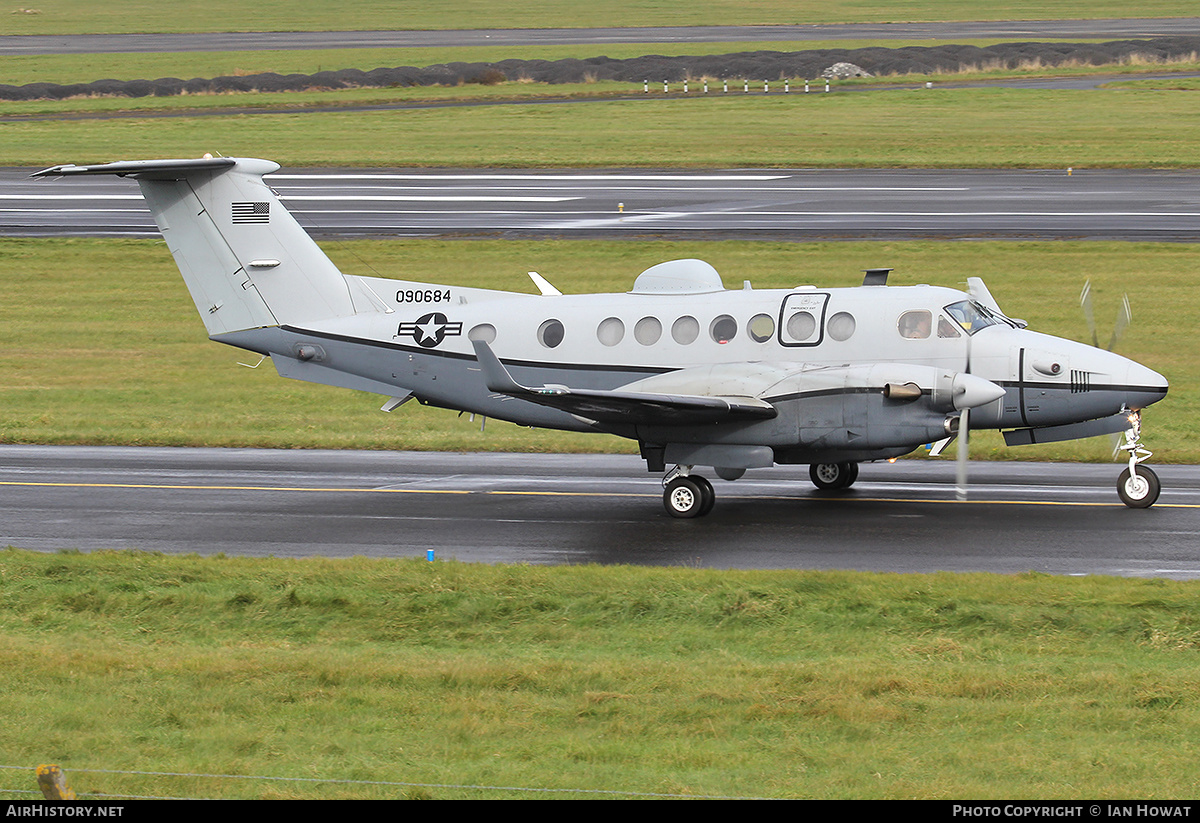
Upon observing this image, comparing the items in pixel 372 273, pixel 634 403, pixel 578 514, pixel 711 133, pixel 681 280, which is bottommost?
pixel 578 514

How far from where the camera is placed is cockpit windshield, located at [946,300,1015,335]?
20203 millimetres

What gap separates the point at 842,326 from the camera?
2047 centimetres

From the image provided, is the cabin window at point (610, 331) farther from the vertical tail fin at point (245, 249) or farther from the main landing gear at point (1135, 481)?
the main landing gear at point (1135, 481)

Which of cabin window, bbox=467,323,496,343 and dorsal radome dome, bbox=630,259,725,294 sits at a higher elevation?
dorsal radome dome, bbox=630,259,725,294

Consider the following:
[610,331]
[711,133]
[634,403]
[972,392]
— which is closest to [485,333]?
[610,331]

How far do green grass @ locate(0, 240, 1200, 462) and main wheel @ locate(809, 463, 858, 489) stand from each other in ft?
12.6

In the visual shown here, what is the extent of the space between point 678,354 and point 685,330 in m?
0.39

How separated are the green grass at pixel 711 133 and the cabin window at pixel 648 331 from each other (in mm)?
37672

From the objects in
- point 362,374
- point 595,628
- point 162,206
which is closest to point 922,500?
point 595,628

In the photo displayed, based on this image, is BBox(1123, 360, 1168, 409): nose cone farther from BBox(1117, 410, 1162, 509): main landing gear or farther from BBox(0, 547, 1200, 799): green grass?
BBox(0, 547, 1200, 799): green grass

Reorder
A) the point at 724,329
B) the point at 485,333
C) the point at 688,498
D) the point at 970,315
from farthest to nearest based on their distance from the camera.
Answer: the point at 485,333 < the point at 724,329 < the point at 688,498 < the point at 970,315

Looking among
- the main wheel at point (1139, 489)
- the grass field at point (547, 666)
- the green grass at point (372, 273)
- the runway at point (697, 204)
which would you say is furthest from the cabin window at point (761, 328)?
the runway at point (697, 204)

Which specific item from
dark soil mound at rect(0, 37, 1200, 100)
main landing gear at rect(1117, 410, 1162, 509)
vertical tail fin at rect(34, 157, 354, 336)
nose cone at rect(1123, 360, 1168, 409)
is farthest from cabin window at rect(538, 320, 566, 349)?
dark soil mound at rect(0, 37, 1200, 100)

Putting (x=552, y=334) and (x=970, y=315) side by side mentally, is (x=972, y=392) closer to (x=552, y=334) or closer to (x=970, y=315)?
(x=970, y=315)
